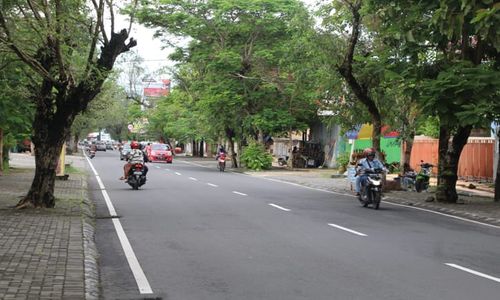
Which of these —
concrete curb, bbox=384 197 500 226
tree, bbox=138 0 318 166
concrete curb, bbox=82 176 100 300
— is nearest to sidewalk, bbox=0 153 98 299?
concrete curb, bbox=82 176 100 300

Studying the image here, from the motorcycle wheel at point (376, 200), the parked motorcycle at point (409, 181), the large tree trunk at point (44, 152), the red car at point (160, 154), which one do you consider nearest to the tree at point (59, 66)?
the large tree trunk at point (44, 152)

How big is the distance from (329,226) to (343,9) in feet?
35.2

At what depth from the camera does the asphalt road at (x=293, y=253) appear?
24.2 feet

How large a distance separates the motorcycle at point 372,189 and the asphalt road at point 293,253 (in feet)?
1.68

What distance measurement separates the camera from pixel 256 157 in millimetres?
41469

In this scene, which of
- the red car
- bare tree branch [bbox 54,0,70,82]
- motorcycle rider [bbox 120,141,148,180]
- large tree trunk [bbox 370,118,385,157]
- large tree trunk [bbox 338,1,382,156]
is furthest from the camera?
the red car

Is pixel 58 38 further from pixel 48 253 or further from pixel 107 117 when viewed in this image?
pixel 107 117

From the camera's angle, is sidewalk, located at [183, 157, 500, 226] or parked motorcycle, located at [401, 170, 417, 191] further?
parked motorcycle, located at [401, 170, 417, 191]

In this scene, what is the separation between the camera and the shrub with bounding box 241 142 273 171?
135ft

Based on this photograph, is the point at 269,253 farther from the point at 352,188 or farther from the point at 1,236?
the point at 352,188

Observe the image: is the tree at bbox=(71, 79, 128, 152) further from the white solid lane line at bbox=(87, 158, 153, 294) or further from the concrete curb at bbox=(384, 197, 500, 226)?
the white solid lane line at bbox=(87, 158, 153, 294)

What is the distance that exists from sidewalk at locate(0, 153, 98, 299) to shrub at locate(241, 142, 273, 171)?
25.5 metres

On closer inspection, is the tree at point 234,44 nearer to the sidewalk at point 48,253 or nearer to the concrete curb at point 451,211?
the concrete curb at point 451,211

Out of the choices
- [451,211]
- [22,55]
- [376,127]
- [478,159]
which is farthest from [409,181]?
[22,55]
